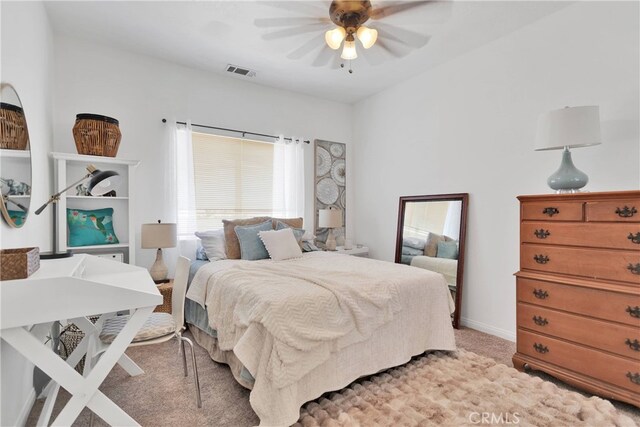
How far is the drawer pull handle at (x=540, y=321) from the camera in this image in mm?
2170

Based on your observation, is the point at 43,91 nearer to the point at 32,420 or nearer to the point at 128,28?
the point at 128,28

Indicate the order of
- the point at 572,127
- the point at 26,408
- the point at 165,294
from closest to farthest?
the point at 26,408
the point at 572,127
the point at 165,294

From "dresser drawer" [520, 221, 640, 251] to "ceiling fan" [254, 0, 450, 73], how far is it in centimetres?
151

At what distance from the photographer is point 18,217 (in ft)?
5.41

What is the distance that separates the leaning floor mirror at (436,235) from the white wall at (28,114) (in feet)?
10.7

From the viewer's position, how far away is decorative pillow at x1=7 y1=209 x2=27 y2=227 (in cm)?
156

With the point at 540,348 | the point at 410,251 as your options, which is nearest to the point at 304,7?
the point at 410,251

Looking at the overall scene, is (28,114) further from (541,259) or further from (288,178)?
(541,259)

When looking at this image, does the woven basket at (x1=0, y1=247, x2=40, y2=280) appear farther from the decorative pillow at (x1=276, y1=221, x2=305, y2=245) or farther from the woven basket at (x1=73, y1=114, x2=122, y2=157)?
the decorative pillow at (x1=276, y1=221, x2=305, y2=245)

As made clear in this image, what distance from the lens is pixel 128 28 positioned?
2809mm

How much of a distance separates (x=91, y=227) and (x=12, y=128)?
61.6 inches

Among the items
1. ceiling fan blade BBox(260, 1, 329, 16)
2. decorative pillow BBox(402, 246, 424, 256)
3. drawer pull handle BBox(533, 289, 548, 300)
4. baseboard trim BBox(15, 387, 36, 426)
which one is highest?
ceiling fan blade BBox(260, 1, 329, 16)

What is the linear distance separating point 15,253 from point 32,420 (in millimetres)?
1189

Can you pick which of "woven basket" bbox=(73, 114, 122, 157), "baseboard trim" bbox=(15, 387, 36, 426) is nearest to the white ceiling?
"woven basket" bbox=(73, 114, 122, 157)
